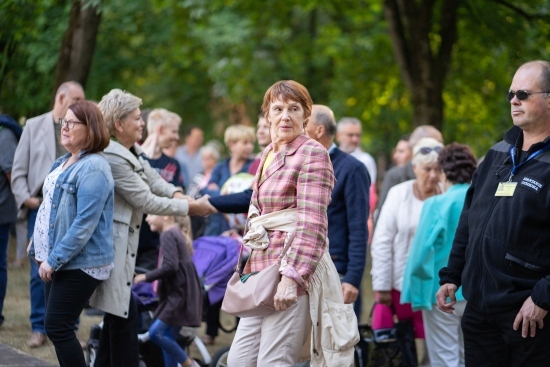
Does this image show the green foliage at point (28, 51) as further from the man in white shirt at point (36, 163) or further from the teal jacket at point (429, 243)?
the teal jacket at point (429, 243)

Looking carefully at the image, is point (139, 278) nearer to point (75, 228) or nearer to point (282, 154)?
point (75, 228)

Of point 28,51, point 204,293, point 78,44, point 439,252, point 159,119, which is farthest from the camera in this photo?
point 28,51

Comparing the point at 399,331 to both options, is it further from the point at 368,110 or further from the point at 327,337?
the point at 368,110

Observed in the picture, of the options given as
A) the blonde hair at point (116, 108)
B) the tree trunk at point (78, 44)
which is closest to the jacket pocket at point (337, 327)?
the blonde hair at point (116, 108)

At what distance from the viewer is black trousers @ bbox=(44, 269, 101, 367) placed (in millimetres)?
5684

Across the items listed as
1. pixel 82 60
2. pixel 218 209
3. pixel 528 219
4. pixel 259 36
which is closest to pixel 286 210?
pixel 528 219

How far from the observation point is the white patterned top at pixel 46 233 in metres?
5.83

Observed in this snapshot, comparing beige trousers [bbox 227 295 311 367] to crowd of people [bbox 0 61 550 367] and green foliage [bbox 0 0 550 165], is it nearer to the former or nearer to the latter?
crowd of people [bbox 0 61 550 367]

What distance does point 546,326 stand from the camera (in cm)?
462

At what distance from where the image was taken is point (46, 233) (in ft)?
19.3

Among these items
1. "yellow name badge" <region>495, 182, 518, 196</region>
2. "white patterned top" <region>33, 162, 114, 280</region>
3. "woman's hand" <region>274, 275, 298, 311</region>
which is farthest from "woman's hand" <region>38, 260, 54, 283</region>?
"yellow name badge" <region>495, 182, 518, 196</region>

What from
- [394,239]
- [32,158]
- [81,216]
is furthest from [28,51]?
[81,216]

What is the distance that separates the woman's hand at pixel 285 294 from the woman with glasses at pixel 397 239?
311 cm

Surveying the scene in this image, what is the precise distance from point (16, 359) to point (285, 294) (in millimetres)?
3389
